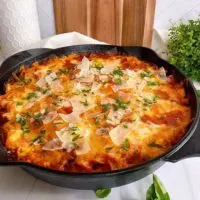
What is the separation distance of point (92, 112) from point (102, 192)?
0.78ft

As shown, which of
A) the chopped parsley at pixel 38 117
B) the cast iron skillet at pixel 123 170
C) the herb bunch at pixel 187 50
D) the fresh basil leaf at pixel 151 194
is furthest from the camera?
the herb bunch at pixel 187 50

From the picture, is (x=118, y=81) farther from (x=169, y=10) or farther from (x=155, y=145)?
(x=169, y=10)

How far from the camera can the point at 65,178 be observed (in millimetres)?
868

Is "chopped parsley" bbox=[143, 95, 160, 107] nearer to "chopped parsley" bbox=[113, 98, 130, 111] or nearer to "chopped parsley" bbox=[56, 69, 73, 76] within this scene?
"chopped parsley" bbox=[113, 98, 130, 111]

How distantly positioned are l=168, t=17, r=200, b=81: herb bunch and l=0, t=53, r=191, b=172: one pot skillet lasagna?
23 cm

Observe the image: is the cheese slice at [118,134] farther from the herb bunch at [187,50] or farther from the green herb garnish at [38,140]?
the herb bunch at [187,50]

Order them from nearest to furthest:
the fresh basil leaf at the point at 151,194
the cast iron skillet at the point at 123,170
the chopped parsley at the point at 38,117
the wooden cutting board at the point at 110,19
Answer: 1. the cast iron skillet at the point at 123,170
2. the fresh basil leaf at the point at 151,194
3. the chopped parsley at the point at 38,117
4. the wooden cutting board at the point at 110,19

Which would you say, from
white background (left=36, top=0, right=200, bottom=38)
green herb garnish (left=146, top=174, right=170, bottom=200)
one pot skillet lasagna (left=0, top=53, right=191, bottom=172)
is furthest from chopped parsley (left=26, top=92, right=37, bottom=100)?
white background (left=36, top=0, right=200, bottom=38)

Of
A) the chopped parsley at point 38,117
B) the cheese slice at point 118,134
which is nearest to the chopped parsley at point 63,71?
the chopped parsley at point 38,117

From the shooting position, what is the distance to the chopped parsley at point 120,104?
1.10 metres

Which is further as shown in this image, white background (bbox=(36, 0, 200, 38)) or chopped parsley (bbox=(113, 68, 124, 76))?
white background (bbox=(36, 0, 200, 38))

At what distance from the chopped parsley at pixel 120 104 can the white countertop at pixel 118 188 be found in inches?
8.8

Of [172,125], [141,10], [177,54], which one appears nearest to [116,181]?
[172,125]

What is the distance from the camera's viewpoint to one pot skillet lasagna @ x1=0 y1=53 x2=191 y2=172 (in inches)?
37.5
